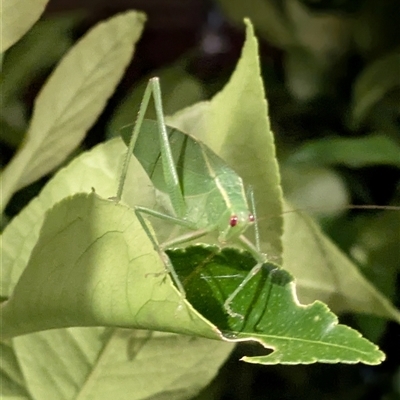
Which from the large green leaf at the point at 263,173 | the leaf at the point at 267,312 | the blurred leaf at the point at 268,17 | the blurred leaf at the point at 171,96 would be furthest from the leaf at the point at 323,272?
the blurred leaf at the point at 268,17

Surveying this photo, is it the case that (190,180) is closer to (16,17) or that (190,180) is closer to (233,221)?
(233,221)

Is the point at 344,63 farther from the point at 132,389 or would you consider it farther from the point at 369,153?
the point at 132,389

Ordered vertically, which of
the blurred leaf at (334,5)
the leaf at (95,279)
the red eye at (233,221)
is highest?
the blurred leaf at (334,5)

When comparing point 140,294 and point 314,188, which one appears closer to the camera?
Answer: point 140,294

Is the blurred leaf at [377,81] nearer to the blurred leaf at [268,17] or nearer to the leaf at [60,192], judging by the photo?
the blurred leaf at [268,17]

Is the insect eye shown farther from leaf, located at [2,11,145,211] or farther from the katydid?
leaf, located at [2,11,145,211]

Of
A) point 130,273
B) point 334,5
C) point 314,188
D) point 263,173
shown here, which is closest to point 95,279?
point 130,273

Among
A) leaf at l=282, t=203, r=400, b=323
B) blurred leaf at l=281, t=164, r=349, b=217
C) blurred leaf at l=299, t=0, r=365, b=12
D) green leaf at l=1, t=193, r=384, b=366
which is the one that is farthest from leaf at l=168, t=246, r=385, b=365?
blurred leaf at l=299, t=0, r=365, b=12
